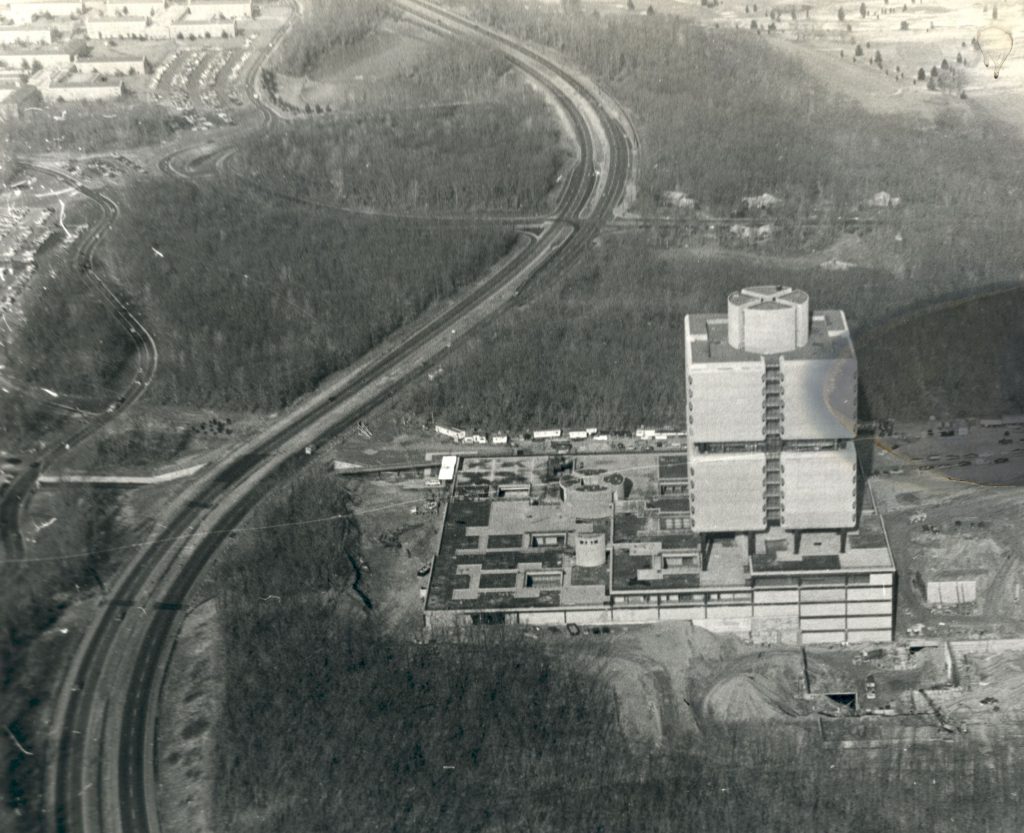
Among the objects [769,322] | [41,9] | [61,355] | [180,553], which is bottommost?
[180,553]

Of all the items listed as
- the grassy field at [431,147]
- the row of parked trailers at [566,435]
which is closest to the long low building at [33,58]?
the grassy field at [431,147]

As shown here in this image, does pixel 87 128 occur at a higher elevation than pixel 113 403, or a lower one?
higher

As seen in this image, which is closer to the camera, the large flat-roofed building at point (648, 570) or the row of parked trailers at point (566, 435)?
the large flat-roofed building at point (648, 570)

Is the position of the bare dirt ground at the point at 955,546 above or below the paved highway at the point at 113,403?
below

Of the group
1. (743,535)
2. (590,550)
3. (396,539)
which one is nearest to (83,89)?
(396,539)

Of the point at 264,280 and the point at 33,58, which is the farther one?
the point at 33,58

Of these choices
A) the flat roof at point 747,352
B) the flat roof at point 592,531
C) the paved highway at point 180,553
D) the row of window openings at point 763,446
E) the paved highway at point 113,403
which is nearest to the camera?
the paved highway at point 180,553

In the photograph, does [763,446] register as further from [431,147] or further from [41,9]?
[41,9]

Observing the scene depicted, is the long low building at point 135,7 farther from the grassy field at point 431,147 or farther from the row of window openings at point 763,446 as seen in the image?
the row of window openings at point 763,446
